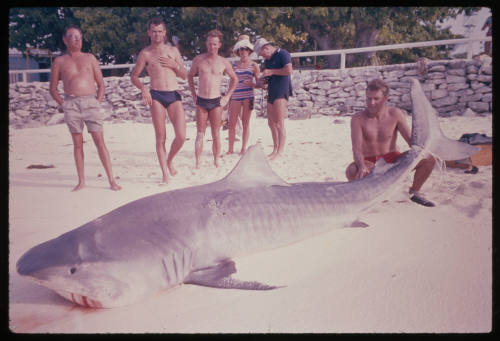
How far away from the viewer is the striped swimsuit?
556 cm

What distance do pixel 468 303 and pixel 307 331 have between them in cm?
93

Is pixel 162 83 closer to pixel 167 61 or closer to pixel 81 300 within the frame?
pixel 167 61

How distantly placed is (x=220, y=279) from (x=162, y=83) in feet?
10.3

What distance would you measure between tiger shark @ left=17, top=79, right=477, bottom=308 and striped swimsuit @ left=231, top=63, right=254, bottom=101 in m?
2.93

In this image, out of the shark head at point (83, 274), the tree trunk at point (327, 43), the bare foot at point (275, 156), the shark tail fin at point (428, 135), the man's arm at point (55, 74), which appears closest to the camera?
the shark head at point (83, 274)

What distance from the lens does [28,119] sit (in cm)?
1209

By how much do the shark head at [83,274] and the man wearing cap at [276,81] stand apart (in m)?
3.84

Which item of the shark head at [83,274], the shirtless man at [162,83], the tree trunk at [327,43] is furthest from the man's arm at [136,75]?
the shark head at [83,274]

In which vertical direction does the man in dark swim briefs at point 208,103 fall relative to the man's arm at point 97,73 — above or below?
below

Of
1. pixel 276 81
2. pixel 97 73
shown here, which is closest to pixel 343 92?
pixel 276 81

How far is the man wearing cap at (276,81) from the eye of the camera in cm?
512

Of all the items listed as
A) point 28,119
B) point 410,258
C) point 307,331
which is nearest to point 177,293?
point 307,331

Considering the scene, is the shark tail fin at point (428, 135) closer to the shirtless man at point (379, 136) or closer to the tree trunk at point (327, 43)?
the shirtless man at point (379, 136)

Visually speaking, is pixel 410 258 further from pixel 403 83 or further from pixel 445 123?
pixel 403 83
